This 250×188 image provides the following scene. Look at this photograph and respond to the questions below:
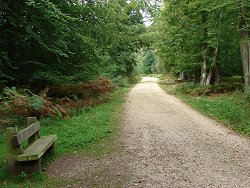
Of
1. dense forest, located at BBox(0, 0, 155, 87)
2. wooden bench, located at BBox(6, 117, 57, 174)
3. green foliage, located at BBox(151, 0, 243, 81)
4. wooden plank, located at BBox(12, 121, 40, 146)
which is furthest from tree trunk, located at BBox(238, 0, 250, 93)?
wooden bench, located at BBox(6, 117, 57, 174)

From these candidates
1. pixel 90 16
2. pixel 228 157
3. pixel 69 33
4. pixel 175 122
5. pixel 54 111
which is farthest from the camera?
pixel 90 16

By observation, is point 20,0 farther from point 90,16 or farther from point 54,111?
point 54,111

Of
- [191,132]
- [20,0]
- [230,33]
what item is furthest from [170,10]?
[191,132]

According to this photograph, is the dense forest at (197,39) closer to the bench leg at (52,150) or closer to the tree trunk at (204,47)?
the tree trunk at (204,47)

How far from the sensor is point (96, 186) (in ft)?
18.5

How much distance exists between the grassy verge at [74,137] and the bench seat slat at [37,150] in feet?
1.35

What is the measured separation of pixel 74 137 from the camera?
9062 millimetres

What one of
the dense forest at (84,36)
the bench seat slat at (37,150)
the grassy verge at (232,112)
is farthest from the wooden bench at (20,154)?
the grassy verge at (232,112)

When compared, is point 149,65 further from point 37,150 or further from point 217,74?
Result: point 37,150

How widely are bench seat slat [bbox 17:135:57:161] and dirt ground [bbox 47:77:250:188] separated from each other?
571 millimetres

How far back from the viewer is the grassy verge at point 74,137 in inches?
230

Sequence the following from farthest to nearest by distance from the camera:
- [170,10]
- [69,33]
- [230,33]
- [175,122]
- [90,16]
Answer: [170,10] → [230,33] → [90,16] → [69,33] → [175,122]

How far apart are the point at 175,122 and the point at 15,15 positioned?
8077mm

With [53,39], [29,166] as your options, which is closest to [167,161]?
[29,166]
